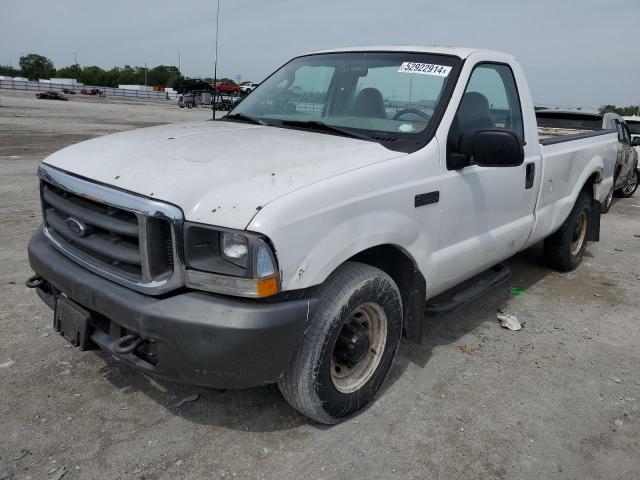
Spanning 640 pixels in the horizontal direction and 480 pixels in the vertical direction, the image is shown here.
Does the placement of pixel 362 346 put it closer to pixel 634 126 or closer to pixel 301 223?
pixel 301 223

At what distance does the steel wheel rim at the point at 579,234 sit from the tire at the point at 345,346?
11.0ft

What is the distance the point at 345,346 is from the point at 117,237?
3.96 feet

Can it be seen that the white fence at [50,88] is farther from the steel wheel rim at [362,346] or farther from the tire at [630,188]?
the steel wheel rim at [362,346]

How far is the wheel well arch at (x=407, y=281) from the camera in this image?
2.99m

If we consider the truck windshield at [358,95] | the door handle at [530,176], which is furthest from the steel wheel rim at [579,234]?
the truck windshield at [358,95]

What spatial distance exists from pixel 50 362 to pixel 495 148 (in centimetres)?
285

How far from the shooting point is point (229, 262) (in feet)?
7.34

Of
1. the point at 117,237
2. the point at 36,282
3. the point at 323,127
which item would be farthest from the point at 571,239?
the point at 36,282

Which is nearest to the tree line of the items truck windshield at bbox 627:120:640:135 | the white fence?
the white fence

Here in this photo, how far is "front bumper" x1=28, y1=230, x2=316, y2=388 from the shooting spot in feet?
7.14

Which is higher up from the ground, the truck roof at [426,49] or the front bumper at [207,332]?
the truck roof at [426,49]

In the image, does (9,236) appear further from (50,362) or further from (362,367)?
(362,367)

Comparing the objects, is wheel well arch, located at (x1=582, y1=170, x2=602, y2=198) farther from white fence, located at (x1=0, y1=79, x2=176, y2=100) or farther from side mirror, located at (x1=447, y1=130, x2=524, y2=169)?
white fence, located at (x1=0, y1=79, x2=176, y2=100)

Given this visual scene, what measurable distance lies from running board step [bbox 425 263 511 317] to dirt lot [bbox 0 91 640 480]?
0.30 meters
